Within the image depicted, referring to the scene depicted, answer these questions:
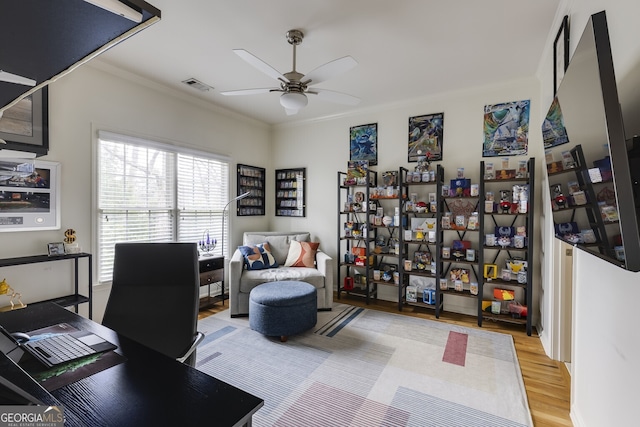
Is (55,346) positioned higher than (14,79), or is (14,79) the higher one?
(14,79)

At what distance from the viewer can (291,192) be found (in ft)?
16.2

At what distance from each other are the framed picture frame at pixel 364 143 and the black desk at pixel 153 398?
3.62 meters

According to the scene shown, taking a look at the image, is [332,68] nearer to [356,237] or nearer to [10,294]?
[356,237]

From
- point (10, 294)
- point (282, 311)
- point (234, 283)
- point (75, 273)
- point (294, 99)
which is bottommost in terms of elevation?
point (282, 311)

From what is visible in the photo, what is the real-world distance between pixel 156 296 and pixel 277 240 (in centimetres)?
265

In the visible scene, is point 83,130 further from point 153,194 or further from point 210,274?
point 210,274

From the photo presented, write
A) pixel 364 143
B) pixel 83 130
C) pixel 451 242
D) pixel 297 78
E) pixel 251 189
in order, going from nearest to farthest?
pixel 297 78 → pixel 83 130 → pixel 451 242 → pixel 364 143 → pixel 251 189

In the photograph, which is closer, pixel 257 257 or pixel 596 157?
pixel 596 157

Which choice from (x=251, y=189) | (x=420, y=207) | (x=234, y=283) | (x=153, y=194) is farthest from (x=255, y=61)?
(x=251, y=189)

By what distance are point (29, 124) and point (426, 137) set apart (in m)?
3.99

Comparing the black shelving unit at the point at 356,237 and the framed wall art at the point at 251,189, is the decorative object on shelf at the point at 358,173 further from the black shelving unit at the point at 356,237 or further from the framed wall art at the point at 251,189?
the framed wall art at the point at 251,189

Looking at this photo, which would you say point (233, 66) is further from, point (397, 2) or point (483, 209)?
point (483, 209)

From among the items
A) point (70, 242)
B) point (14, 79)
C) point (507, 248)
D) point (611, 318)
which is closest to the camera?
point (14, 79)

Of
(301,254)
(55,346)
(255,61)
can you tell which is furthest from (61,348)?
(301,254)
